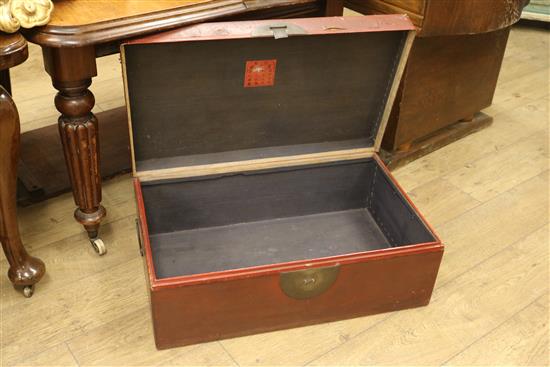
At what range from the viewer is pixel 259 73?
1339mm

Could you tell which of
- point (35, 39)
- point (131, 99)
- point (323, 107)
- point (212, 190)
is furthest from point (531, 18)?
point (35, 39)

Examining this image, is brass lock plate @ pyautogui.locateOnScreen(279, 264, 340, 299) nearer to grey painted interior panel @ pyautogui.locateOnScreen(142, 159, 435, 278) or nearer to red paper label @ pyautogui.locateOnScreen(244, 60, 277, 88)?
grey painted interior panel @ pyautogui.locateOnScreen(142, 159, 435, 278)

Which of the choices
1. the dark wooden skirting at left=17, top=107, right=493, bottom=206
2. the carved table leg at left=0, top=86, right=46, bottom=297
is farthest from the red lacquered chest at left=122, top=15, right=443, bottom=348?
the dark wooden skirting at left=17, top=107, right=493, bottom=206

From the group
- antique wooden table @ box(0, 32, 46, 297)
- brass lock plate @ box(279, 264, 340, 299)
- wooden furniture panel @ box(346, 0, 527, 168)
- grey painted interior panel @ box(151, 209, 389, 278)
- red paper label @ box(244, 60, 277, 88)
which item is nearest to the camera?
antique wooden table @ box(0, 32, 46, 297)

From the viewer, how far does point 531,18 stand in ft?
9.82

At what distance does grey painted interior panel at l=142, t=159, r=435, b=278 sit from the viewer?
1.48 metres

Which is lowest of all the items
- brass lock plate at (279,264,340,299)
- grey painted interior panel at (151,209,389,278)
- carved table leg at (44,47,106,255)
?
grey painted interior panel at (151,209,389,278)

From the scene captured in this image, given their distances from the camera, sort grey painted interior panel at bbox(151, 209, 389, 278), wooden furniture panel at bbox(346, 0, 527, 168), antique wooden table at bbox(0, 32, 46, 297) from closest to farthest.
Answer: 1. antique wooden table at bbox(0, 32, 46, 297)
2. grey painted interior panel at bbox(151, 209, 389, 278)
3. wooden furniture panel at bbox(346, 0, 527, 168)

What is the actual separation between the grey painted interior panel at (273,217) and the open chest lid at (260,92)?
0.06 metres

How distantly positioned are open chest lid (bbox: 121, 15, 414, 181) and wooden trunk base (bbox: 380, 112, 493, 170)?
37cm

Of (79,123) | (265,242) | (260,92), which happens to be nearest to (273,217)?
(265,242)

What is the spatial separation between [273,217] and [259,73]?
448 mm

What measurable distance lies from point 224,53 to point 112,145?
728 millimetres

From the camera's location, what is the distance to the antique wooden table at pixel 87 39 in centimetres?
115
